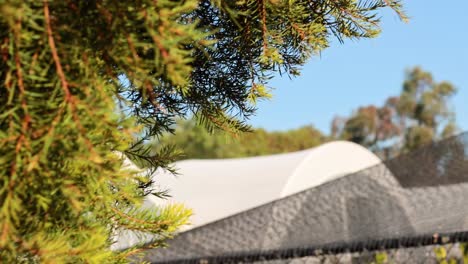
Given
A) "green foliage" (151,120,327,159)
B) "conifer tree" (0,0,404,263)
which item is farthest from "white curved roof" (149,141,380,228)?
"green foliage" (151,120,327,159)

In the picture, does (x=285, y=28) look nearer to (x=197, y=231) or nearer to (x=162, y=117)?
(x=162, y=117)

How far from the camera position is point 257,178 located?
10.3 m

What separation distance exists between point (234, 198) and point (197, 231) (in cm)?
531

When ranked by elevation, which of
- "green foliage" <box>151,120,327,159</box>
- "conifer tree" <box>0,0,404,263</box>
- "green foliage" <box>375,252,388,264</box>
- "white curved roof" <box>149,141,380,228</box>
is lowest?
"green foliage" <box>375,252,388,264</box>

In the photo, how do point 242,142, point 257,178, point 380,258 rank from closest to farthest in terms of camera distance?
point 380,258 → point 257,178 → point 242,142

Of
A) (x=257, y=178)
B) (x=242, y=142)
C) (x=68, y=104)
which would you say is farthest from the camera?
(x=242, y=142)

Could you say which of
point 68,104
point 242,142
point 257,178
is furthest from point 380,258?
point 242,142

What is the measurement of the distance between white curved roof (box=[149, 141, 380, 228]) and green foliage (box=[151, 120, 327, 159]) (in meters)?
16.5

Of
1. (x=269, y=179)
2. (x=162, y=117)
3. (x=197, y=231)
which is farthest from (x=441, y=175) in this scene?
(x=269, y=179)

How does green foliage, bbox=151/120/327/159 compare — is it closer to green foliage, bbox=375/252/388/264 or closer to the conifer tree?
green foliage, bbox=375/252/388/264

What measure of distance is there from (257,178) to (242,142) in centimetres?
2610

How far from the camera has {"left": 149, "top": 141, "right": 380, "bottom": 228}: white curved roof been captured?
31.2ft

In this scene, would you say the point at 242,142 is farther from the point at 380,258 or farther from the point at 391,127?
the point at 380,258

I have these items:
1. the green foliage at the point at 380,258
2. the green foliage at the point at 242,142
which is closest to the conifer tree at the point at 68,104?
the green foliage at the point at 380,258
